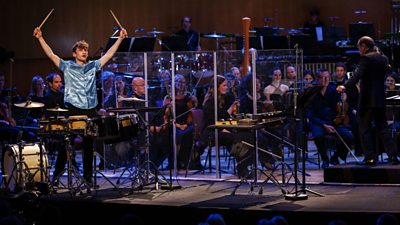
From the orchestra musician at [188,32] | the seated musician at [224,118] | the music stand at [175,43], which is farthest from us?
the orchestra musician at [188,32]

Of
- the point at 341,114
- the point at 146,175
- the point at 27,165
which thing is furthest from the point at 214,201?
the point at 341,114

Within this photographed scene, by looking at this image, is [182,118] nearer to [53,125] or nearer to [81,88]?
[81,88]

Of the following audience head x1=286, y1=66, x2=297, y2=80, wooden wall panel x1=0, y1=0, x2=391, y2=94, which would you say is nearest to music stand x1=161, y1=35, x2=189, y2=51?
audience head x1=286, y1=66, x2=297, y2=80

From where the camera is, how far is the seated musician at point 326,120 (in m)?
10.9

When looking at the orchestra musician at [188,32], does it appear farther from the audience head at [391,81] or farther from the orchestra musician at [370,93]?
the orchestra musician at [370,93]

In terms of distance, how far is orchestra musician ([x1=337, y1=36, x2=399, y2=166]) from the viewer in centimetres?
951

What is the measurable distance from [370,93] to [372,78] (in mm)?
188

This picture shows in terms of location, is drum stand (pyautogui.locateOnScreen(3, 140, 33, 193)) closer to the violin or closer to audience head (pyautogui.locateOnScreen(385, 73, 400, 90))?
the violin

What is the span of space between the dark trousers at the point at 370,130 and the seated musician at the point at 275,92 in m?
1.03

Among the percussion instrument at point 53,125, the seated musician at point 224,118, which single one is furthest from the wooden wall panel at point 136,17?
the percussion instrument at point 53,125

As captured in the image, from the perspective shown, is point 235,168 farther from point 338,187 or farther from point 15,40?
point 15,40

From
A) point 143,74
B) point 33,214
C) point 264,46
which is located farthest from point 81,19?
point 33,214

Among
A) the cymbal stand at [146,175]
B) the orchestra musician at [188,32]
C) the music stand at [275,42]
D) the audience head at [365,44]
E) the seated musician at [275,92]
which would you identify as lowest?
the cymbal stand at [146,175]

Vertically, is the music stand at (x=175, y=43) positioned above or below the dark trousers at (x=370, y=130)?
above
